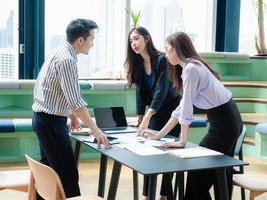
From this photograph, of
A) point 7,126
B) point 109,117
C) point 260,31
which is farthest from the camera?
point 260,31

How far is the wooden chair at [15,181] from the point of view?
8.89 feet

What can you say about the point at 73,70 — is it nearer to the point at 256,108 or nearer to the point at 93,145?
the point at 93,145

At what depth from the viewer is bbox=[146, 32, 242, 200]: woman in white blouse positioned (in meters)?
2.63

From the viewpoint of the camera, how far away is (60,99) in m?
2.66

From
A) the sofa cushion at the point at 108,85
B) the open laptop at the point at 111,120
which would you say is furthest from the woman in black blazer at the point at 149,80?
the sofa cushion at the point at 108,85

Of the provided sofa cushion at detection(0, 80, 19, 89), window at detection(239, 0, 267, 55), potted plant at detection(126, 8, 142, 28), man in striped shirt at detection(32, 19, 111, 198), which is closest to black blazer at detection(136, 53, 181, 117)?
man in striped shirt at detection(32, 19, 111, 198)

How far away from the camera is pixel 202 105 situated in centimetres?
271

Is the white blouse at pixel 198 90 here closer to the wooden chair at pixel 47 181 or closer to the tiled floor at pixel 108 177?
the wooden chair at pixel 47 181

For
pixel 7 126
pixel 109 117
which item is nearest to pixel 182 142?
pixel 109 117

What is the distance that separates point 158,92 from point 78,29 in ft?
2.70

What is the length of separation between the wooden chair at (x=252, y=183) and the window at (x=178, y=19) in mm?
3518

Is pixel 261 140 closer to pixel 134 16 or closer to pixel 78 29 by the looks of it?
pixel 134 16

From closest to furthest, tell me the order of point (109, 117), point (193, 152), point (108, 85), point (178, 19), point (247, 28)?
point (193, 152) → point (109, 117) → point (108, 85) → point (178, 19) → point (247, 28)

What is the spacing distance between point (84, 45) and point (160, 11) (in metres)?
3.87
